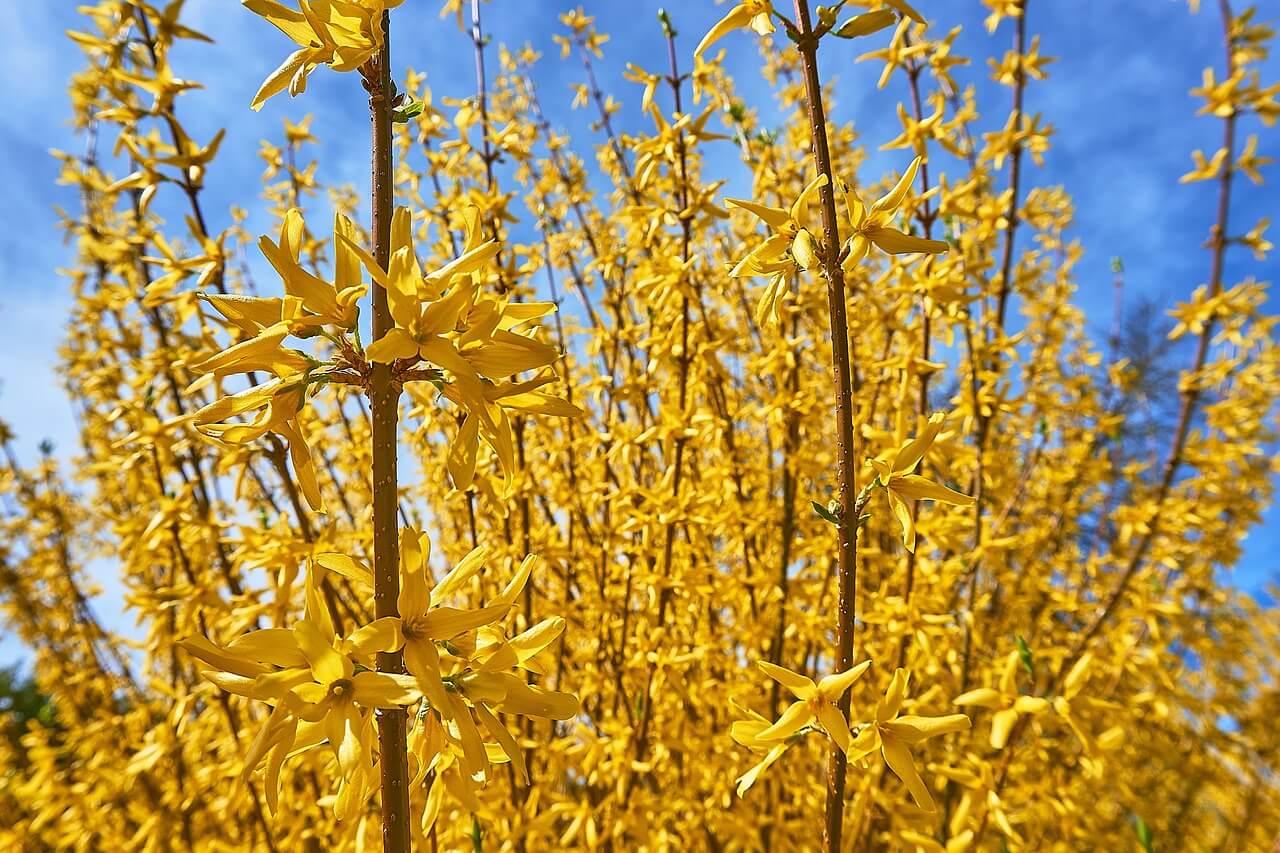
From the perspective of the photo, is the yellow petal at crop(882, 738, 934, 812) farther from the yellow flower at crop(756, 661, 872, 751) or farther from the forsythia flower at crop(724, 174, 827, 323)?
the forsythia flower at crop(724, 174, 827, 323)

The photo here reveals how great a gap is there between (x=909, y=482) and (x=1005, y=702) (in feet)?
2.17

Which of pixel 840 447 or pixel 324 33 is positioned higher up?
pixel 324 33

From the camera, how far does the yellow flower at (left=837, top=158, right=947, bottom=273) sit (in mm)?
827

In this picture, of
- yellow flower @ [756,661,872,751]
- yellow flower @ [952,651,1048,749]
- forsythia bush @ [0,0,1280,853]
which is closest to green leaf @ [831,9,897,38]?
forsythia bush @ [0,0,1280,853]

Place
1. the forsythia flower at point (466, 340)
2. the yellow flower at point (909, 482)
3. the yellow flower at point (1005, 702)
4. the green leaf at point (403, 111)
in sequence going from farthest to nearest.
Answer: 1. the yellow flower at point (1005, 702)
2. the yellow flower at point (909, 482)
3. the green leaf at point (403, 111)
4. the forsythia flower at point (466, 340)

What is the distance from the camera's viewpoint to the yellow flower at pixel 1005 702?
1.18 meters

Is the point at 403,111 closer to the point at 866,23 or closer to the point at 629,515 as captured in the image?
the point at 866,23

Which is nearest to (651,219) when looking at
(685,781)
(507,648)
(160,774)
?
(507,648)

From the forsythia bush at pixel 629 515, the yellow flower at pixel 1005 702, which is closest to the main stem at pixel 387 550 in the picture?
the forsythia bush at pixel 629 515

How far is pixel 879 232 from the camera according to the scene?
870mm

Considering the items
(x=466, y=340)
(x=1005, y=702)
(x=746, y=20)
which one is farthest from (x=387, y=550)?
(x=1005, y=702)

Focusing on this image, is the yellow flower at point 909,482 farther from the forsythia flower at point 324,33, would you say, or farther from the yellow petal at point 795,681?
the forsythia flower at point 324,33

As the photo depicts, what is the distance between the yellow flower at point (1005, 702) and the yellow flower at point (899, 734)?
330 mm

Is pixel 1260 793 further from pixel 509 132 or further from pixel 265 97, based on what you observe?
pixel 265 97
